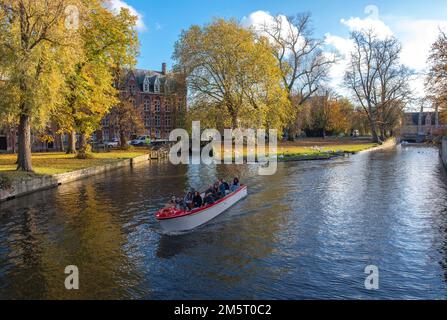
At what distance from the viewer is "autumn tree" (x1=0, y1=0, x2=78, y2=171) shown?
29109 millimetres

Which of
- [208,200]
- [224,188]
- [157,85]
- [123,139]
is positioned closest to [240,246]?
[208,200]

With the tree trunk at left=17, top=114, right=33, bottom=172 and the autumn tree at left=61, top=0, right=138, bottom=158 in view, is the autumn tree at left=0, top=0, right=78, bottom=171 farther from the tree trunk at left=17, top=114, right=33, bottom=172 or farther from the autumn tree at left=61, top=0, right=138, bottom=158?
the autumn tree at left=61, top=0, right=138, bottom=158

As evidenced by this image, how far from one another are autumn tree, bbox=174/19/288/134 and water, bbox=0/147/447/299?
3027 centimetres

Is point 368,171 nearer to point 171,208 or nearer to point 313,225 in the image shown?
point 313,225

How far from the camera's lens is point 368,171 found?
131 ft

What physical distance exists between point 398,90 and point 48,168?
75699 millimetres

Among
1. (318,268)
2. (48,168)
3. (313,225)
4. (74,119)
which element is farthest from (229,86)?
(318,268)

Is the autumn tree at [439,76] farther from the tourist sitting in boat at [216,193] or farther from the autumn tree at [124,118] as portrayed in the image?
the autumn tree at [124,118]

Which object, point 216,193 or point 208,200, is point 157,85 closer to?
point 216,193

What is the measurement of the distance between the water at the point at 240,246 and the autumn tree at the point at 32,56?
272 inches

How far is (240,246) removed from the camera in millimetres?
16375

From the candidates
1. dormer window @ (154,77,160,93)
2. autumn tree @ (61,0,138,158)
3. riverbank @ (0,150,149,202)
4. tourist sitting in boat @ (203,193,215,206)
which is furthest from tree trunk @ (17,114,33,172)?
Result: dormer window @ (154,77,160,93)

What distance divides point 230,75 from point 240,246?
45.0 meters

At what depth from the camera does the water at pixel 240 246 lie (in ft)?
40.4
